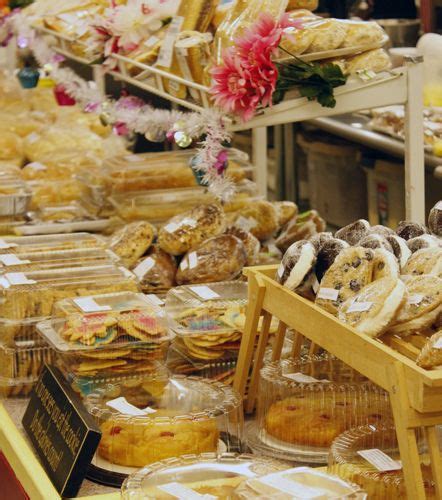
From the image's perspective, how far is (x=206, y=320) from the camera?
235cm

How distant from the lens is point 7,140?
438cm

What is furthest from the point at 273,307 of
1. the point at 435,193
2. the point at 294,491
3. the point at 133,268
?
the point at 435,193

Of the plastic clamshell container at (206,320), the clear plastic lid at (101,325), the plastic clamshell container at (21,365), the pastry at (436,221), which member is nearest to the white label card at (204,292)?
the plastic clamshell container at (206,320)

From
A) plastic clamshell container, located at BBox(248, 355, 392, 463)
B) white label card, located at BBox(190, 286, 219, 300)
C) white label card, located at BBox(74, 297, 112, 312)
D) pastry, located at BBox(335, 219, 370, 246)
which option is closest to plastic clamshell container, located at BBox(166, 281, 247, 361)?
→ white label card, located at BBox(190, 286, 219, 300)

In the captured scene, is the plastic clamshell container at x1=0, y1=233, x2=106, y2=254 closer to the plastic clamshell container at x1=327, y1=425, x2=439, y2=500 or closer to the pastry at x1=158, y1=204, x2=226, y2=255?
the pastry at x1=158, y1=204, x2=226, y2=255

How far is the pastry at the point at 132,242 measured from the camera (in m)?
2.94

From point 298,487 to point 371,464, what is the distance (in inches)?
10.8

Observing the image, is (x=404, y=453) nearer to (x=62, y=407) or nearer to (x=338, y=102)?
(x=62, y=407)

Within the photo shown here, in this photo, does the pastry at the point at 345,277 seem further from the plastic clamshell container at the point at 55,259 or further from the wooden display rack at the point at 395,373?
the plastic clamshell container at the point at 55,259

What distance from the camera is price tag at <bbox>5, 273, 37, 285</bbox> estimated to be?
8.32 feet

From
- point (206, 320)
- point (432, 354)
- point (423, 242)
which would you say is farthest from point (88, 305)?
point (432, 354)

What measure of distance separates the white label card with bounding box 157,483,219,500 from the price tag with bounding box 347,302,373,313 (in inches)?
16.1

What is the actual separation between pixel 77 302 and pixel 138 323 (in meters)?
0.21

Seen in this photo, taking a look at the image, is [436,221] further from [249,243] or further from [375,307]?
[249,243]
